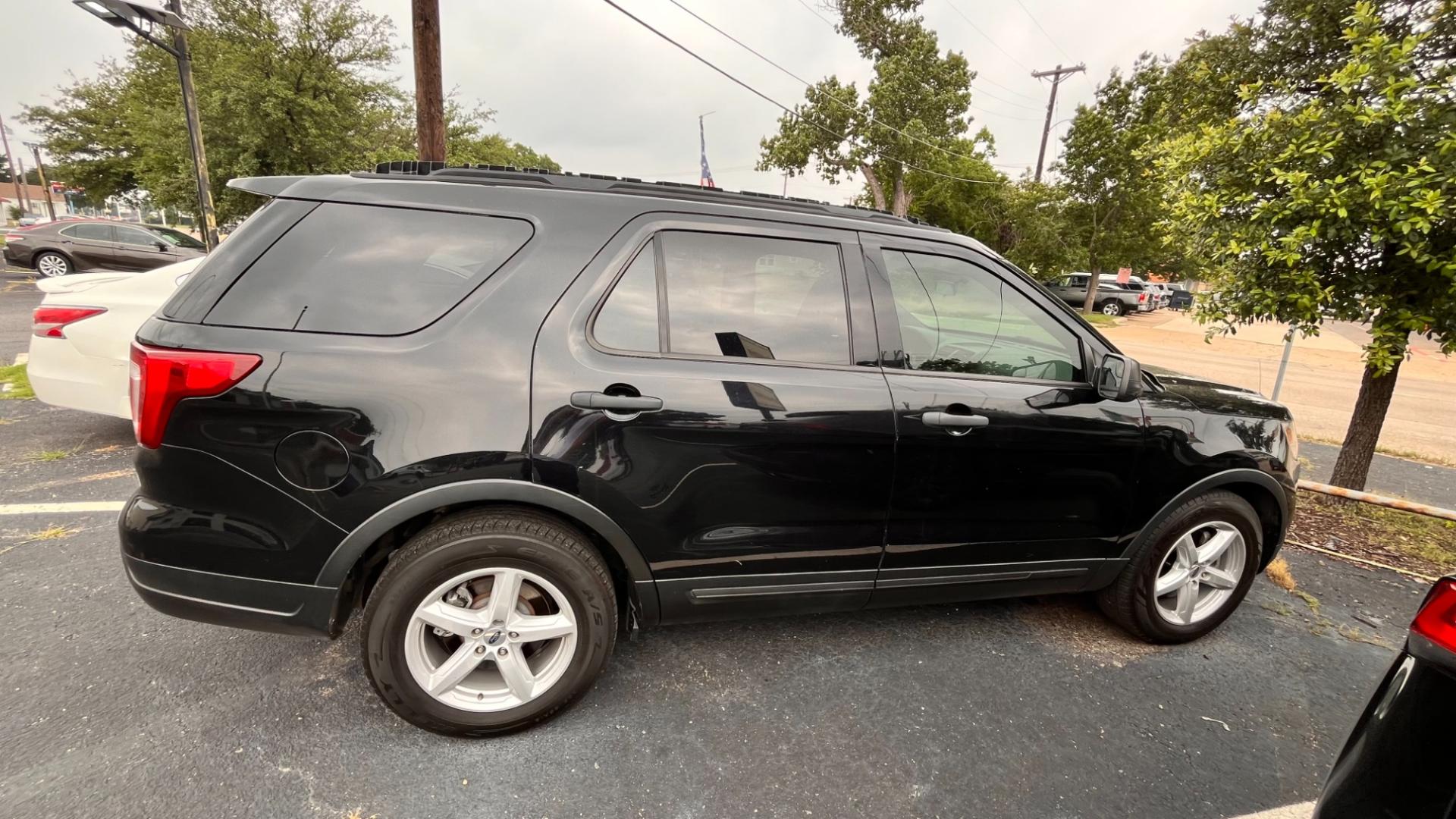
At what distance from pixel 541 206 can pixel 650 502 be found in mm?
1060

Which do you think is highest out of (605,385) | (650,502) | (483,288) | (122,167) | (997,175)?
(997,175)

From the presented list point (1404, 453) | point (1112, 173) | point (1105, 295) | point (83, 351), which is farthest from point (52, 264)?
point (1105, 295)

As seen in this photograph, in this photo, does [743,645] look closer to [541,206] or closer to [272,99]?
[541,206]

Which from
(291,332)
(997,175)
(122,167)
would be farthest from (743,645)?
(122,167)

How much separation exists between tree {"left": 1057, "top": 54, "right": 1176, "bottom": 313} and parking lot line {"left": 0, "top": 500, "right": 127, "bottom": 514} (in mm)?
25006

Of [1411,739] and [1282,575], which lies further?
[1282,575]

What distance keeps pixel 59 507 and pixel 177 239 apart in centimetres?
1712

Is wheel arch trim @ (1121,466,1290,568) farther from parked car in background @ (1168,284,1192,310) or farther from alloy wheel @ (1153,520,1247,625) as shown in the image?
parked car in background @ (1168,284,1192,310)

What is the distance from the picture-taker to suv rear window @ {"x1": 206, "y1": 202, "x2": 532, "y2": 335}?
1.93m

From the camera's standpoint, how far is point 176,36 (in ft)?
39.8

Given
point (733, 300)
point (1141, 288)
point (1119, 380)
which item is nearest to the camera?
point (733, 300)

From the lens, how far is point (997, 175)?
30.7m

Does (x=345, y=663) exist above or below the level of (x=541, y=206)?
below

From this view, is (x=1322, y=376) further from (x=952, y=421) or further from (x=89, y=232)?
(x=89, y=232)
